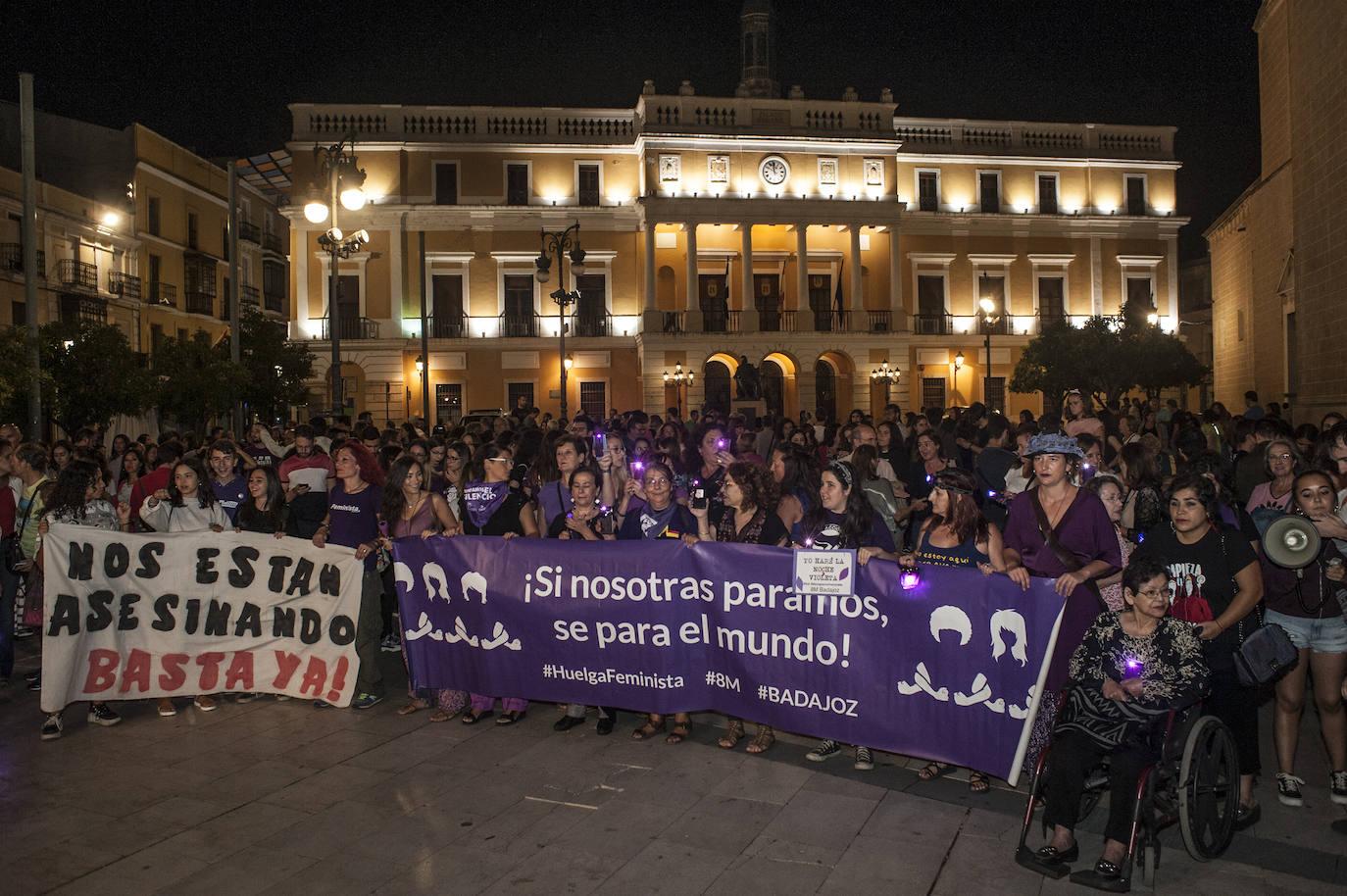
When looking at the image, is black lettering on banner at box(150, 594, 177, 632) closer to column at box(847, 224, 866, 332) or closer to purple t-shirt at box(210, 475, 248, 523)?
purple t-shirt at box(210, 475, 248, 523)

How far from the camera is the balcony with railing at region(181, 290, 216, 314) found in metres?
47.1

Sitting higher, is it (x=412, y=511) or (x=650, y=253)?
(x=650, y=253)

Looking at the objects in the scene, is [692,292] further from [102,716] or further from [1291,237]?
[102,716]

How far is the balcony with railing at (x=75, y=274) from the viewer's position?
120 ft

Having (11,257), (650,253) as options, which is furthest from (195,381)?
(650,253)

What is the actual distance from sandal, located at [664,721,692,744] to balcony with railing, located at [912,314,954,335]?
38428mm

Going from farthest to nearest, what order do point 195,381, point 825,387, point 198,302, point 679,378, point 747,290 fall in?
point 198,302 → point 825,387 → point 747,290 → point 679,378 → point 195,381

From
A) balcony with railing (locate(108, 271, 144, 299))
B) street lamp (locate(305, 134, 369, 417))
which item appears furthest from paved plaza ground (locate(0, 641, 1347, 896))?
balcony with railing (locate(108, 271, 144, 299))

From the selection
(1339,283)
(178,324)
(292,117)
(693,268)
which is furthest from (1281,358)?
(178,324)

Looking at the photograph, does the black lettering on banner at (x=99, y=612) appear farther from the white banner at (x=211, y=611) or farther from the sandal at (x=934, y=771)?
the sandal at (x=934, y=771)

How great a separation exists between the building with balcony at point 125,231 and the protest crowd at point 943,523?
1165 inches

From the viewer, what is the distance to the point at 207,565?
7.25 metres

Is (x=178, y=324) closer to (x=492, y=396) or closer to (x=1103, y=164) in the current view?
(x=492, y=396)

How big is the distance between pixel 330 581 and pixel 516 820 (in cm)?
270
